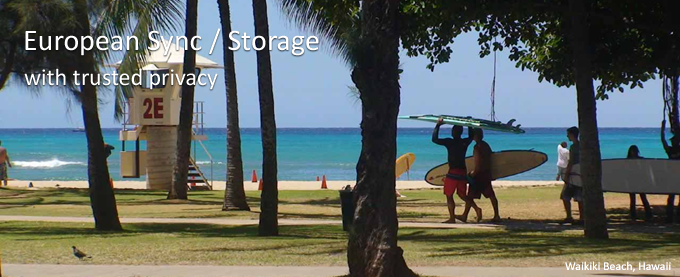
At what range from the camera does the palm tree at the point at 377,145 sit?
30.9 feet

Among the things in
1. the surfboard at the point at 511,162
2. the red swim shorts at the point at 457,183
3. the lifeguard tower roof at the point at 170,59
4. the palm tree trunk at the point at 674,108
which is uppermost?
the lifeguard tower roof at the point at 170,59

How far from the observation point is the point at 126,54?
1848 cm

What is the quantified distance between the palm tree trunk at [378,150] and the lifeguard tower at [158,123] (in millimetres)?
21277

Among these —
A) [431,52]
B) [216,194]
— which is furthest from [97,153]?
[216,194]

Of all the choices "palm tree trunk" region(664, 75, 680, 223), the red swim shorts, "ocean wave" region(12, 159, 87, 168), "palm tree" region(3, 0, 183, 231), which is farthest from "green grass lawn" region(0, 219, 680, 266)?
"ocean wave" region(12, 159, 87, 168)

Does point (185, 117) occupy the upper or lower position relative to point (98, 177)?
upper

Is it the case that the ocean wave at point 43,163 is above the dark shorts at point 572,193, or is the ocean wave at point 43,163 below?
above

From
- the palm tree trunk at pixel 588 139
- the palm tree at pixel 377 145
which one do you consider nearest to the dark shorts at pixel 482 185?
the palm tree trunk at pixel 588 139

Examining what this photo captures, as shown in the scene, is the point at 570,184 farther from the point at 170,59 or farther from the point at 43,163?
the point at 43,163

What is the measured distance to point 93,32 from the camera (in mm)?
14805

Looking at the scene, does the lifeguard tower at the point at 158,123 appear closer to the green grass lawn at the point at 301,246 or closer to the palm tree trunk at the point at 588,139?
the green grass lawn at the point at 301,246

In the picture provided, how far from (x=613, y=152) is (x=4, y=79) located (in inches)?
3195

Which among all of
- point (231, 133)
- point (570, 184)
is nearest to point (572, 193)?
point (570, 184)

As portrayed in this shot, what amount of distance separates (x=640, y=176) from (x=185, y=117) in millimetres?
11796
